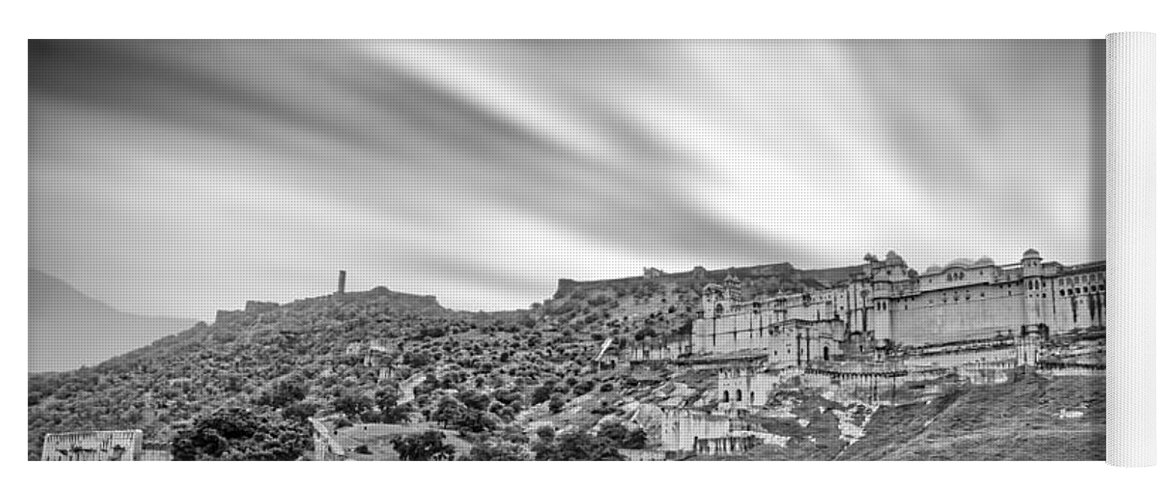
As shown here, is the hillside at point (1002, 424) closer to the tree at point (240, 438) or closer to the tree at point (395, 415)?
the tree at point (395, 415)

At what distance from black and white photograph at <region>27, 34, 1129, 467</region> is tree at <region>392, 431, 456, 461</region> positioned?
0.02 metres

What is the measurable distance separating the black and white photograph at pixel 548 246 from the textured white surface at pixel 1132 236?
67 centimetres

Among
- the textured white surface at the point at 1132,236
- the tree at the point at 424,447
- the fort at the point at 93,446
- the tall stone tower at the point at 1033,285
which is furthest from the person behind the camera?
the tree at the point at 424,447

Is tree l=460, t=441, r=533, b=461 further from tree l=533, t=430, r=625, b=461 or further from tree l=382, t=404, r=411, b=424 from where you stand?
tree l=382, t=404, r=411, b=424

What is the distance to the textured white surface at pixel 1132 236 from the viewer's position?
26.8 feet

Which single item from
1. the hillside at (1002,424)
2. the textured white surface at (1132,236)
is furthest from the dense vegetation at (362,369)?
the textured white surface at (1132,236)

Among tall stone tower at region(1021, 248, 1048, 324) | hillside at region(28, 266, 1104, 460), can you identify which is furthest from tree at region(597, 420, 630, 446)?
tall stone tower at region(1021, 248, 1048, 324)

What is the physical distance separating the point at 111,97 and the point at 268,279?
6.19 feet

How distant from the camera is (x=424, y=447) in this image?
9.23 m

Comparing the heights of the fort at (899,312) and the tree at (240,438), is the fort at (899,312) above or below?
above

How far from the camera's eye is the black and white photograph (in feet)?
29.7

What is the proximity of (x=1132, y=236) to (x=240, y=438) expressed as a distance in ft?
22.4

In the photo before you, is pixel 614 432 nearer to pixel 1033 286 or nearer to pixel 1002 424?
pixel 1002 424
